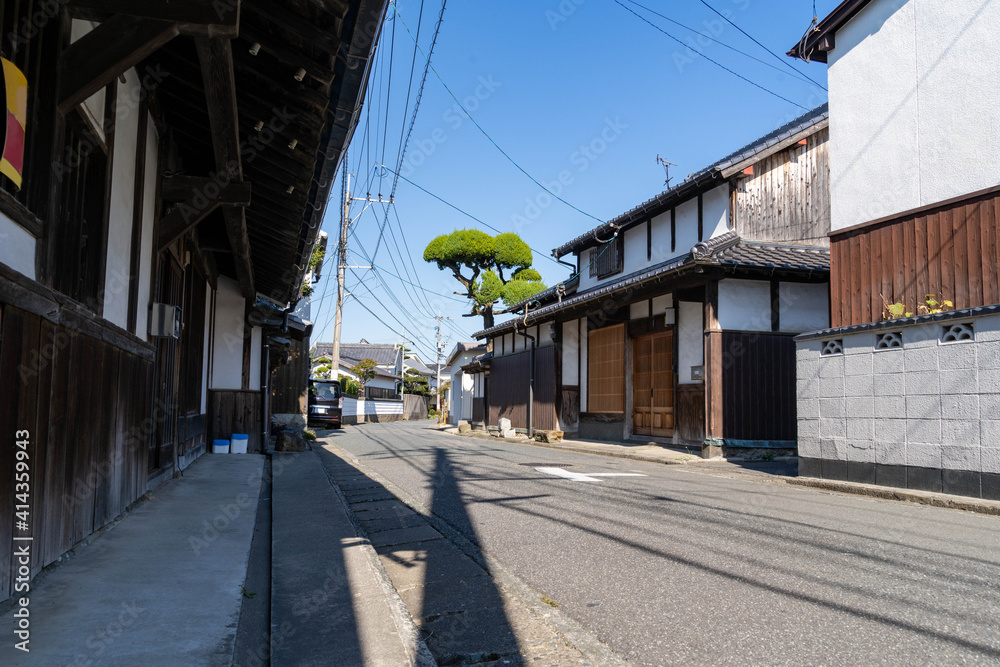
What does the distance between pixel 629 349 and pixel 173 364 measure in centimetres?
1186

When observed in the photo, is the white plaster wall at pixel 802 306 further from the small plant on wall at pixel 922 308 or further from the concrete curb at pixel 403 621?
the concrete curb at pixel 403 621

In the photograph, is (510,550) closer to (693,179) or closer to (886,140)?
(886,140)

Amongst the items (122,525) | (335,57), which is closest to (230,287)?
(122,525)

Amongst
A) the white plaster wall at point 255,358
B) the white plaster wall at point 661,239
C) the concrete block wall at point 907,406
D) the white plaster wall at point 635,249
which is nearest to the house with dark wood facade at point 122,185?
the concrete block wall at point 907,406

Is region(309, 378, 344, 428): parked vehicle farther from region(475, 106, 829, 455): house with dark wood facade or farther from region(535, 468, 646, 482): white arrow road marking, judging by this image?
region(535, 468, 646, 482): white arrow road marking

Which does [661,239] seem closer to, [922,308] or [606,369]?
[606,369]

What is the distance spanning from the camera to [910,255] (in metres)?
Answer: 8.65

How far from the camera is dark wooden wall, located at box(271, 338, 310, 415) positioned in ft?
84.8

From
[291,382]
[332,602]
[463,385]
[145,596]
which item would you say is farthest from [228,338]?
[463,385]

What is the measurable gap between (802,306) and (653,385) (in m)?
4.18

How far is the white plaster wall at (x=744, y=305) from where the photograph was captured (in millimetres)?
12875

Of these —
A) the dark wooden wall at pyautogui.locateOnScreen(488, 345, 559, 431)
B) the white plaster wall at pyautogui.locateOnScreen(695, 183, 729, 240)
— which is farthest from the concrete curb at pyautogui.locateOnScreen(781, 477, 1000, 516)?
the dark wooden wall at pyautogui.locateOnScreen(488, 345, 559, 431)

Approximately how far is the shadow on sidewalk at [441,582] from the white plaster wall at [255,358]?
858 cm

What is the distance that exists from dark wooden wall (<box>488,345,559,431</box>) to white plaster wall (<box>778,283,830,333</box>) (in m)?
8.61
